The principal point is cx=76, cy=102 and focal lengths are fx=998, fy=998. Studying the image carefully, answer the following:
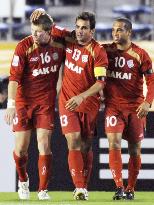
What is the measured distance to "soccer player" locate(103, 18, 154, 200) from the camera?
440 inches

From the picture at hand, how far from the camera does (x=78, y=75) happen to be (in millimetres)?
11070

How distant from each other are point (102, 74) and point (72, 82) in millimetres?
420

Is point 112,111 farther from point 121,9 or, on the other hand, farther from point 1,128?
point 121,9

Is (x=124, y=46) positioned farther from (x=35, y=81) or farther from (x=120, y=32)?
(x=35, y=81)

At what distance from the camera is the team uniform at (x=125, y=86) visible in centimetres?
1127

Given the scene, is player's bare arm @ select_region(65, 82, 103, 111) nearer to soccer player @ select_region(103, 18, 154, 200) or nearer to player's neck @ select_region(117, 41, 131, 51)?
soccer player @ select_region(103, 18, 154, 200)

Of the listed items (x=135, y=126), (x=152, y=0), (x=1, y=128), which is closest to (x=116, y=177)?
(x=135, y=126)

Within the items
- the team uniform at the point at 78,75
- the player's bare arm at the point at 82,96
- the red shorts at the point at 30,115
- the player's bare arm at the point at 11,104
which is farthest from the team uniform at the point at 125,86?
the player's bare arm at the point at 11,104

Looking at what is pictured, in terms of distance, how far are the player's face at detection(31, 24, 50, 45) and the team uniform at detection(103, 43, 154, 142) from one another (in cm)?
78

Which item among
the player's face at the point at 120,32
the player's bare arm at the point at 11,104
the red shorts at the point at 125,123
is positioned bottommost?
the red shorts at the point at 125,123

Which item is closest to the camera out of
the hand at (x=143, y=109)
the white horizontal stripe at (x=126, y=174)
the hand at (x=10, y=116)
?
the hand at (x=10, y=116)

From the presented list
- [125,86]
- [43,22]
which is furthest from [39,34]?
[125,86]

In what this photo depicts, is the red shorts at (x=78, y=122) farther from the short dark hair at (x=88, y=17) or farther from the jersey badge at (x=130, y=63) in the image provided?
the short dark hair at (x=88, y=17)

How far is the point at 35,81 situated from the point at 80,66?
531 millimetres
